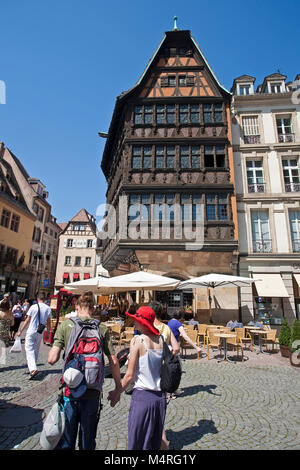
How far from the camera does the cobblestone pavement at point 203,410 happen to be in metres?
3.44

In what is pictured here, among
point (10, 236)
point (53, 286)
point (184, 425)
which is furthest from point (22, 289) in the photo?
point (184, 425)

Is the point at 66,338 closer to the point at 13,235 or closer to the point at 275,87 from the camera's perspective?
the point at 275,87

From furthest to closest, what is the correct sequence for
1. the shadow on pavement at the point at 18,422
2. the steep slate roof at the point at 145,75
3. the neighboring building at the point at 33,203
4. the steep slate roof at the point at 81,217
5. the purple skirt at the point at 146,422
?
the steep slate roof at the point at 81,217 → the neighboring building at the point at 33,203 → the steep slate roof at the point at 145,75 → the shadow on pavement at the point at 18,422 → the purple skirt at the point at 146,422

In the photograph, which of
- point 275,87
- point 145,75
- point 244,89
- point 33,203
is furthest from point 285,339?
point 33,203

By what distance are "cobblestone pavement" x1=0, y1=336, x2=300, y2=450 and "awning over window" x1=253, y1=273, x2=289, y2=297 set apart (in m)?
7.68

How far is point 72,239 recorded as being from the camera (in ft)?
143

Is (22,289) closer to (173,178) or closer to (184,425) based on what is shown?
(173,178)

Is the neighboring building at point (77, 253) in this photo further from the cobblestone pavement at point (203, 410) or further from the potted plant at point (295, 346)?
the potted plant at point (295, 346)

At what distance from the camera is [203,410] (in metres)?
4.49

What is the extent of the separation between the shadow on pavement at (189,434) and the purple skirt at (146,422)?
3.91 ft

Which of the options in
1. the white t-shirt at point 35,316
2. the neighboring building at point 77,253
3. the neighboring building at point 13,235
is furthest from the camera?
the neighboring building at point 77,253

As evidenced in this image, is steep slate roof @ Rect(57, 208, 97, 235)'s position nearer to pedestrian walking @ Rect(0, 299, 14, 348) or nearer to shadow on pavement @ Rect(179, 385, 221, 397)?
pedestrian walking @ Rect(0, 299, 14, 348)

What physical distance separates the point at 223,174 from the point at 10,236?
21.3m

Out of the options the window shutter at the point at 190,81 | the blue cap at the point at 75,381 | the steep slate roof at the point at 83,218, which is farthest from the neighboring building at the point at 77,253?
the blue cap at the point at 75,381
